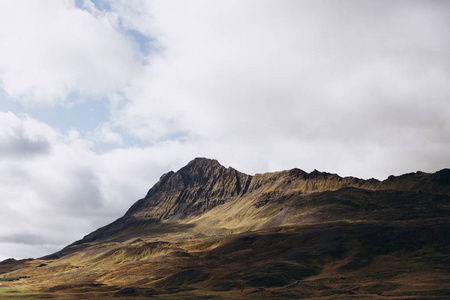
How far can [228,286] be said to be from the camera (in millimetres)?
131000

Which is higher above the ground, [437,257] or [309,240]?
[309,240]

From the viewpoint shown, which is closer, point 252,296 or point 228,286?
point 252,296

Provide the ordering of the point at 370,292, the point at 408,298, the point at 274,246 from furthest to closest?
1. the point at 274,246
2. the point at 370,292
3. the point at 408,298

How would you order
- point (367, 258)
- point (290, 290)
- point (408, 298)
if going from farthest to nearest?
point (367, 258), point (290, 290), point (408, 298)

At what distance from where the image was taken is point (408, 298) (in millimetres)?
94250

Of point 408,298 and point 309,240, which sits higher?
point 309,240

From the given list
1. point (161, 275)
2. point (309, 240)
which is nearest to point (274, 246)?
point (309, 240)

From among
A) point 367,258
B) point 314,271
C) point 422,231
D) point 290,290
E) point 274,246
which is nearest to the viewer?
point 290,290

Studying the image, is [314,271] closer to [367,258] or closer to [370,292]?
[367,258]

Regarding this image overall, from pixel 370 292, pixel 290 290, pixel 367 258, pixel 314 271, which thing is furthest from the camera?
pixel 367 258

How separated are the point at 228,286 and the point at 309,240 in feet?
257

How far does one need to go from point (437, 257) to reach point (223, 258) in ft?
304

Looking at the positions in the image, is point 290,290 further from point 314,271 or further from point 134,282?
point 134,282

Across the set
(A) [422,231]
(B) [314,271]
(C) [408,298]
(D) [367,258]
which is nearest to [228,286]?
(B) [314,271]
